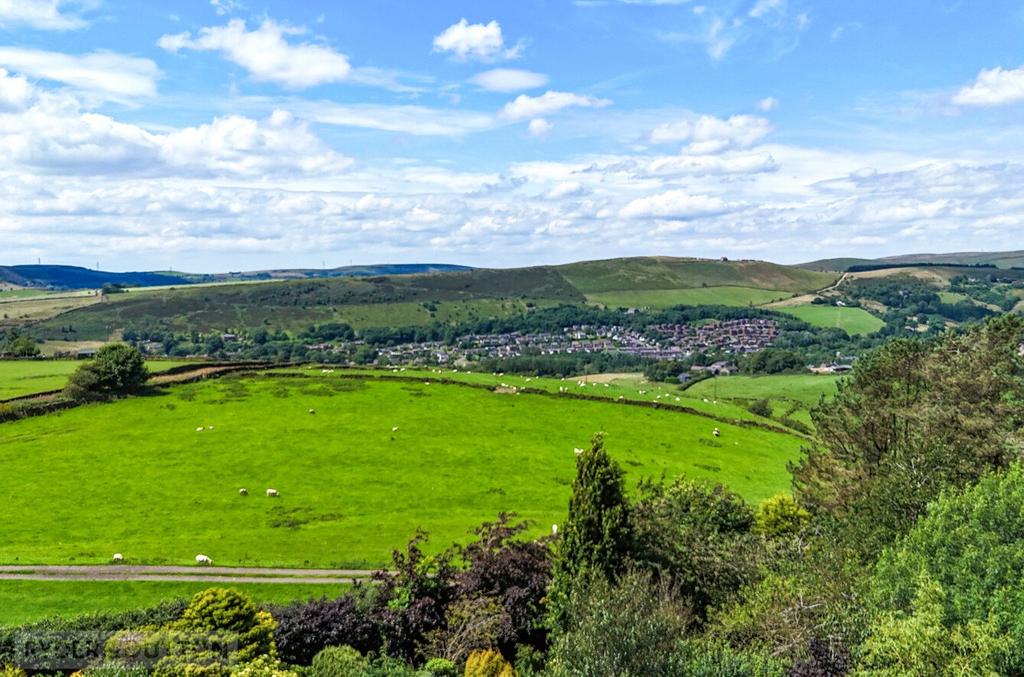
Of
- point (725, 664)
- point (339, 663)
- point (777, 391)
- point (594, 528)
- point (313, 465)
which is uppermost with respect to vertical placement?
point (594, 528)

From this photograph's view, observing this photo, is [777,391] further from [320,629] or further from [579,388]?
[320,629]

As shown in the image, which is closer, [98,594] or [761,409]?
[98,594]

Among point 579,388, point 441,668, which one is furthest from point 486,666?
point 579,388

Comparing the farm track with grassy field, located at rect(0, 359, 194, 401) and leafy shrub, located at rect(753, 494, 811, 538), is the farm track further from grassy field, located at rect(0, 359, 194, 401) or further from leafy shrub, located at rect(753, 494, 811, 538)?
grassy field, located at rect(0, 359, 194, 401)

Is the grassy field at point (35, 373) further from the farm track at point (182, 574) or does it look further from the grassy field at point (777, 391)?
the grassy field at point (777, 391)

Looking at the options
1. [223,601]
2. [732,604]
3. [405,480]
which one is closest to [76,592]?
[223,601]

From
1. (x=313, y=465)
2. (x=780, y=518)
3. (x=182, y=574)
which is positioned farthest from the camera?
(x=313, y=465)

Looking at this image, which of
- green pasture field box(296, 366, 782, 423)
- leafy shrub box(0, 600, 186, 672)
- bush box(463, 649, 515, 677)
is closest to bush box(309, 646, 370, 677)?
bush box(463, 649, 515, 677)
